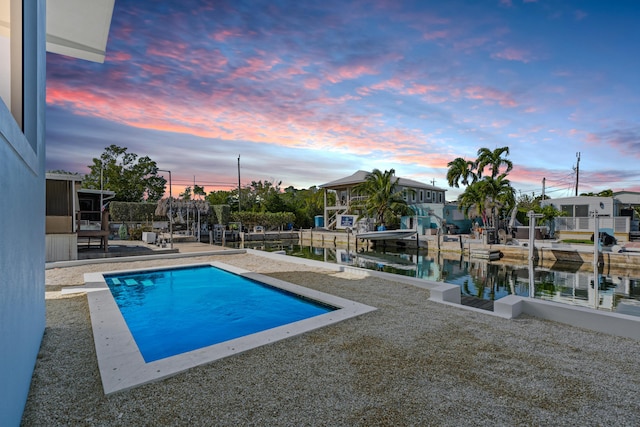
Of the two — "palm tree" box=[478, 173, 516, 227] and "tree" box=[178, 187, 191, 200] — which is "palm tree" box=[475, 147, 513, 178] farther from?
"tree" box=[178, 187, 191, 200]

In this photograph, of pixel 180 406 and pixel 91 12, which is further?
pixel 91 12

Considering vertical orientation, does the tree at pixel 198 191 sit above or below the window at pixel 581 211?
above

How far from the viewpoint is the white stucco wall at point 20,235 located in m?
1.79

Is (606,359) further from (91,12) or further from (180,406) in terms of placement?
(91,12)

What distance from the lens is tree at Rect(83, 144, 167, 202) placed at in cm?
3444

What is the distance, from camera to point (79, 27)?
5395mm

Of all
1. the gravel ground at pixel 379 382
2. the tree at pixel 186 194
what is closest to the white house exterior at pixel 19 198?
the gravel ground at pixel 379 382

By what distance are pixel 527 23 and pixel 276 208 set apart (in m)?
30.2

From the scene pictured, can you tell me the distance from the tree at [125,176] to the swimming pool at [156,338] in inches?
1276

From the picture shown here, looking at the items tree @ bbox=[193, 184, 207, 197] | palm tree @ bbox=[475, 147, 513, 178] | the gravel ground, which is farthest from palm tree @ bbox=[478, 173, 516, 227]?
tree @ bbox=[193, 184, 207, 197]

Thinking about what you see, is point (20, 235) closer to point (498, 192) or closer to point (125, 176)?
A: point (498, 192)

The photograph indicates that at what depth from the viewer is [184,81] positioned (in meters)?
12.3

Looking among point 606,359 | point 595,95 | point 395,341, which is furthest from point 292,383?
point 595,95

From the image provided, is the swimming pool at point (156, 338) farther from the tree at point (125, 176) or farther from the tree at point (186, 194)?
the tree at point (186, 194)
